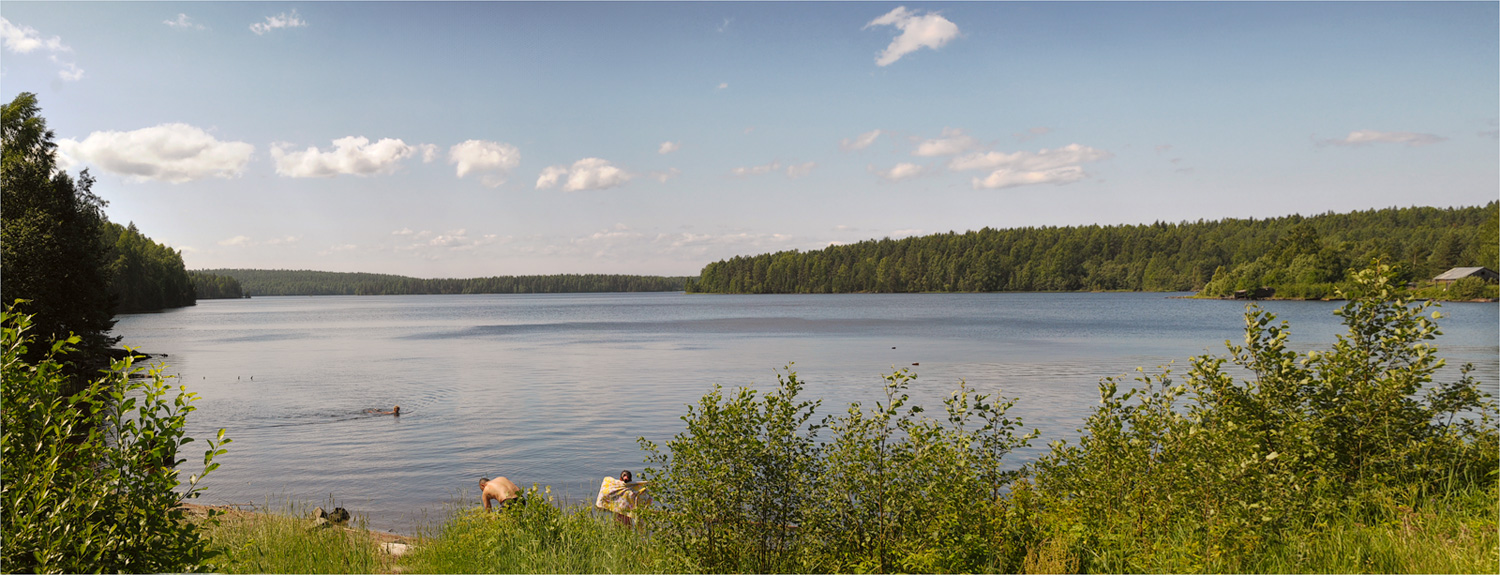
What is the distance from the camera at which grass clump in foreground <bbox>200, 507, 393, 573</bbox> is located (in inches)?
377

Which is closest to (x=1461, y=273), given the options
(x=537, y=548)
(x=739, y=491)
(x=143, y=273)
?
(x=739, y=491)

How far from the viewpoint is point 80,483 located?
5664mm

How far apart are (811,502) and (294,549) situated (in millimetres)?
7058

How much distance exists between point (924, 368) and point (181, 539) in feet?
126

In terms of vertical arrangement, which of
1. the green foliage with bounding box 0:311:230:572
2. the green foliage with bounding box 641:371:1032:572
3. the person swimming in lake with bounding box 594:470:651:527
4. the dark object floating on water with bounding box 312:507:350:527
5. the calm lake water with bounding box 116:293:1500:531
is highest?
the green foliage with bounding box 0:311:230:572

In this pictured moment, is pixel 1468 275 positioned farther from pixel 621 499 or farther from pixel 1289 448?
pixel 621 499

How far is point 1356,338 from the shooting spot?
895 cm

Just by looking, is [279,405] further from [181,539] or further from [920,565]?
[920,565]

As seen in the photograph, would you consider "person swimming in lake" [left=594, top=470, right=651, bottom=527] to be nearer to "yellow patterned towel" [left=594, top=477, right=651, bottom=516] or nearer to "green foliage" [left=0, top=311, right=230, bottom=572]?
"yellow patterned towel" [left=594, top=477, right=651, bottom=516]

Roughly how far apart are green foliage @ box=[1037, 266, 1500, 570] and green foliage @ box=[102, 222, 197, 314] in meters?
114

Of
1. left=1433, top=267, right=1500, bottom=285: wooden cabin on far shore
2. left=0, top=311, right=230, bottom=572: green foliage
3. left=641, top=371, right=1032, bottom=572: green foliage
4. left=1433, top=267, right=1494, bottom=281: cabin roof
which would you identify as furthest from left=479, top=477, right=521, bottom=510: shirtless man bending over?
left=1433, top=267, right=1494, bottom=281: cabin roof

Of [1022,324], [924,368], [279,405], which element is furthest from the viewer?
[1022,324]

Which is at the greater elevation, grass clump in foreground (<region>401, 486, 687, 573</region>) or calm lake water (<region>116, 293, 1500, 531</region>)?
grass clump in foreground (<region>401, 486, 687, 573</region>)

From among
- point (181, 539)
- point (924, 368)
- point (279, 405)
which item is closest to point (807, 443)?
point (181, 539)
